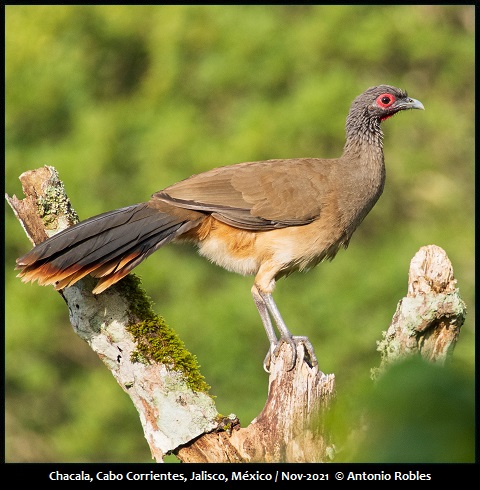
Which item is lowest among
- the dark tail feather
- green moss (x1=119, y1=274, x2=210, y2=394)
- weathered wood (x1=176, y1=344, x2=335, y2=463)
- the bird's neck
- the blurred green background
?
weathered wood (x1=176, y1=344, x2=335, y2=463)

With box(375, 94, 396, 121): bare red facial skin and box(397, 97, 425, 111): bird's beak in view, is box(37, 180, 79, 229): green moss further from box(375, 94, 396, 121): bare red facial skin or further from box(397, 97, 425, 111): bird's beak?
box(397, 97, 425, 111): bird's beak

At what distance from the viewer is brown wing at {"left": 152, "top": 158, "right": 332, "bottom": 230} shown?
4469 millimetres

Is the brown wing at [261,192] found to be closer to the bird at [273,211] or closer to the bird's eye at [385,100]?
the bird at [273,211]

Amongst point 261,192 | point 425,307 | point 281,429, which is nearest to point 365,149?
point 261,192

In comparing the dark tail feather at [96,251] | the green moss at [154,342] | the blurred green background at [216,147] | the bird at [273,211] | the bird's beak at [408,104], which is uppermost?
the blurred green background at [216,147]

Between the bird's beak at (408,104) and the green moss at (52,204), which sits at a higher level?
the bird's beak at (408,104)

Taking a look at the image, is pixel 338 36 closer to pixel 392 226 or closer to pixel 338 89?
pixel 338 89

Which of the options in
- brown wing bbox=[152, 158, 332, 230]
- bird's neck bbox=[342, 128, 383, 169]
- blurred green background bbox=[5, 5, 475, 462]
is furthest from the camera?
blurred green background bbox=[5, 5, 475, 462]

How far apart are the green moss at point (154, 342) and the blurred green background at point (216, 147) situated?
10.8 m

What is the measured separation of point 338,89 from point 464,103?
3519mm

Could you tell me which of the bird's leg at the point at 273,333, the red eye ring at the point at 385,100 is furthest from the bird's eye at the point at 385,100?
the bird's leg at the point at 273,333

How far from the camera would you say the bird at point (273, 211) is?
→ 4.23m

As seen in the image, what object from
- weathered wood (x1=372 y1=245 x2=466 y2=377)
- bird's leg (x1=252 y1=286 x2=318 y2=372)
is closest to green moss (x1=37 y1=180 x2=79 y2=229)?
bird's leg (x1=252 y1=286 x2=318 y2=372)

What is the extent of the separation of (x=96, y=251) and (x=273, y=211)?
131 cm
